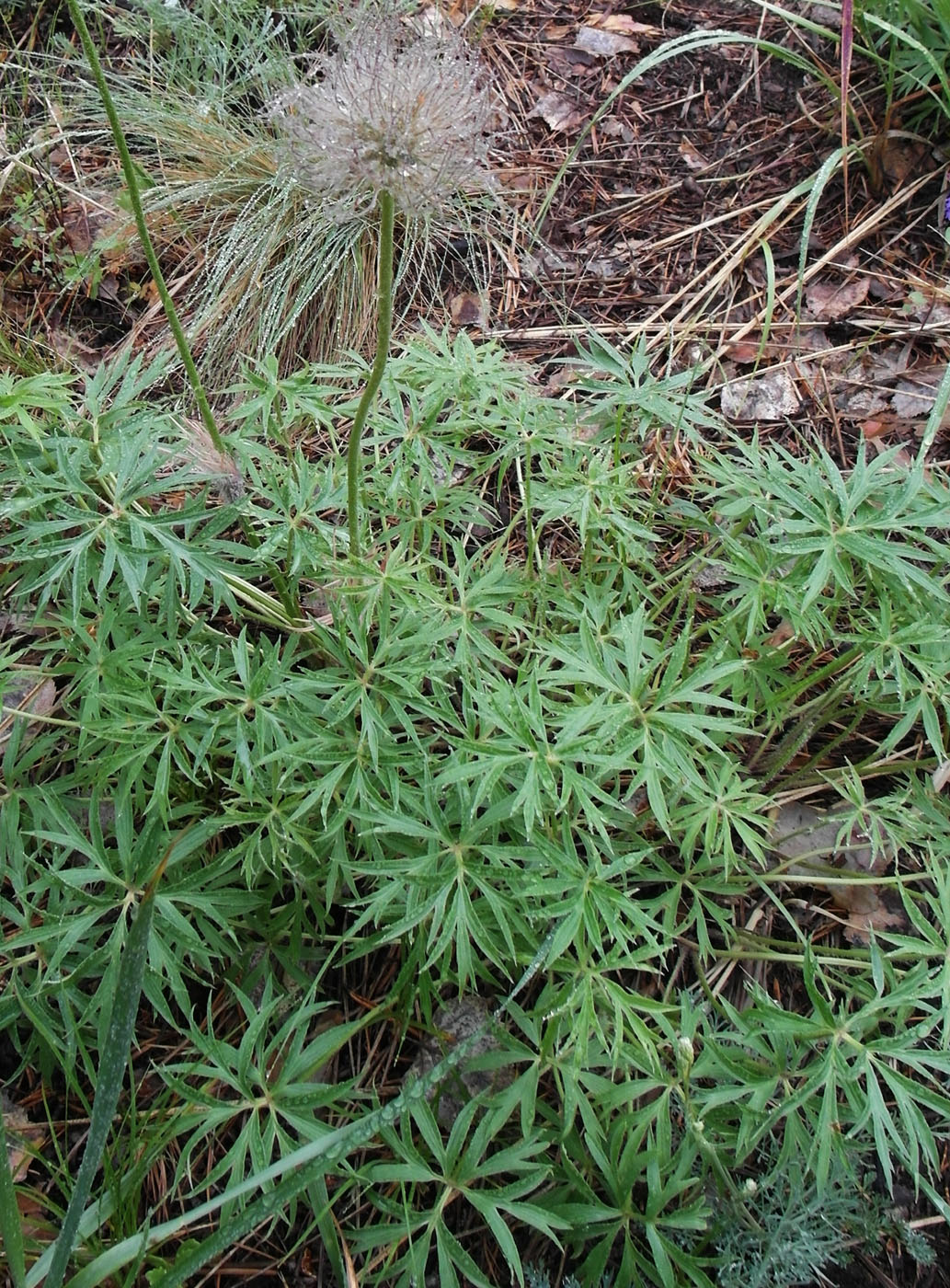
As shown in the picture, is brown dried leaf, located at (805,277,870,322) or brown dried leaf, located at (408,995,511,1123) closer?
brown dried leaf, located at (408,995,511,1123)

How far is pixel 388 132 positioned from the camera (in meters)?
1.40

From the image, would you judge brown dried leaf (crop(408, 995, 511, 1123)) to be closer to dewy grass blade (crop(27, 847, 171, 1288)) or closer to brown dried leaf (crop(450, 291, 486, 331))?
dewy grass blade (crop(27, 847, 171, 1288))

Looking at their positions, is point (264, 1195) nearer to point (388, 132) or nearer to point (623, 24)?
point (388, 132)

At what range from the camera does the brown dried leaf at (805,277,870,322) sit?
114 inches

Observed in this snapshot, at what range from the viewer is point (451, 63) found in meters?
1.53

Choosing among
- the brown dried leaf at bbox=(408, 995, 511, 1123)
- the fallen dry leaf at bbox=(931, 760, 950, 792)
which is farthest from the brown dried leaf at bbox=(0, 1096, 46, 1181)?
the fallen dry leaf at bbox=(931, 760, 950, 792)

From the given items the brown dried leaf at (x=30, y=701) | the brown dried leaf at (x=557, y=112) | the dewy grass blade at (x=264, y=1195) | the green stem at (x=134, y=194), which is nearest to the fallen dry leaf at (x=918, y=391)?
the brown dried leaf at (x=557, y=112)

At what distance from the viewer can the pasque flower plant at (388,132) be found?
1.42 metres

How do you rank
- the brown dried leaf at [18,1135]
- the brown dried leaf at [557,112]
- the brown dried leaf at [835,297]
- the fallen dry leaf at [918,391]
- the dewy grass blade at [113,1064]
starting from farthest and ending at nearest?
the brown dried leaf at [557,112] → the brown dried leaf at [835,297] → the fallen dry leaf at [918,391] → the brown dried leaf at [18,1135] → the dewy grass blade at [113,1064]

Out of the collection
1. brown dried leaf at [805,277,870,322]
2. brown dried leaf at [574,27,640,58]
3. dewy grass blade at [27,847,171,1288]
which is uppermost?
brown dried leaf at [574,27,640,58]

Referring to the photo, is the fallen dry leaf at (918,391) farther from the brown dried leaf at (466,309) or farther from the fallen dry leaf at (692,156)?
the brown dried leaf at (466,309)

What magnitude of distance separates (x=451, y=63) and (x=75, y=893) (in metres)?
1.48

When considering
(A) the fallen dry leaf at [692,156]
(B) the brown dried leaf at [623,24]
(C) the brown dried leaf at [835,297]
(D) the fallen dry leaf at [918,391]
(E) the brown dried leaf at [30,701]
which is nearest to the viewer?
(E) the brown dried leaf at [30,701]

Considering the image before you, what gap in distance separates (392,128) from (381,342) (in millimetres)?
302
